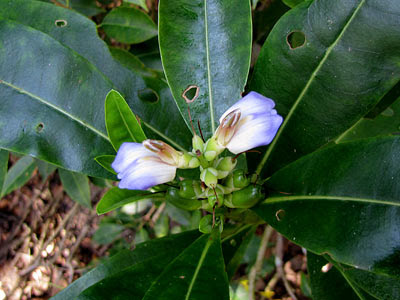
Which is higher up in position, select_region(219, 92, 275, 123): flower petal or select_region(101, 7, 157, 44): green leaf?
select_region(219, 92, 275, 123): flower petal

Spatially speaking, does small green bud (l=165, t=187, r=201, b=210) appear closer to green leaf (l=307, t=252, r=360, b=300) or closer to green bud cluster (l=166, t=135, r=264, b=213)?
green bud cluster (l=166, t=135, r=264, b=213)

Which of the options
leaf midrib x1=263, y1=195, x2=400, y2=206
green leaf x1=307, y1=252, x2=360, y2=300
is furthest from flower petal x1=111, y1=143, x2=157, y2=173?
green leaf x1=307, y1=252, x2=360, y2=300

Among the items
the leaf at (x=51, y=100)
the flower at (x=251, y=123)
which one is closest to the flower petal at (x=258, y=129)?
the flower at (x=251, y=123)

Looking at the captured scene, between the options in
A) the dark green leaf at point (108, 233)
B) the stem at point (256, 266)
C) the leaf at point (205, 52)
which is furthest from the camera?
the dark green leaf at point (108, 233)

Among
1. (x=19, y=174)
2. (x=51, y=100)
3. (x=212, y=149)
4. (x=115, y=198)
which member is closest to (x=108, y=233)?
(x=19, y=174)

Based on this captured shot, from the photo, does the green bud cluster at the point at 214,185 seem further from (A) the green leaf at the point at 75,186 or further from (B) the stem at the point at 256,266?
(A) the green leaf at the point at 75,186

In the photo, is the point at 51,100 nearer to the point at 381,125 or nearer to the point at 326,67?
the point at 326,67
